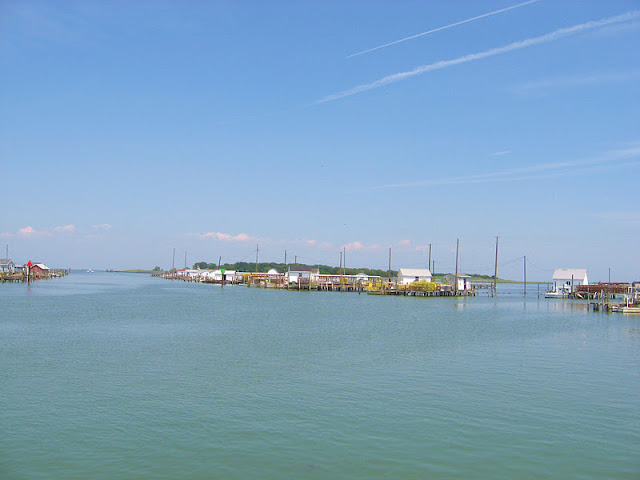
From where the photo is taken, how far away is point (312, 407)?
15.1 metres

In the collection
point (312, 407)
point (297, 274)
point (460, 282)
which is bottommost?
point (312, 407)

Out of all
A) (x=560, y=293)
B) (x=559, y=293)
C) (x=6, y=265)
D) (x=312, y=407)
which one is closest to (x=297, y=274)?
(x=559, y=293)

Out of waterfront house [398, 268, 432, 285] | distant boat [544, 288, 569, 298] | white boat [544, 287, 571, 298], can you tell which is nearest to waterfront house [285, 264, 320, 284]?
waterfront house [398, 268, 432, 285]

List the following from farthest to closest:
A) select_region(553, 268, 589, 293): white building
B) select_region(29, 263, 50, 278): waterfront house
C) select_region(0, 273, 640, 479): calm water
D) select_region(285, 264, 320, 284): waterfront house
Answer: select_region(29, 263, 50, 278): waterfront house → select_region(285, 264, 320, 284): waterfront house → select_region(553, 268, 589, 293): white building → select_region(0, 273, 640, 479): calm water

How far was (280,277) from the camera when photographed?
102250mm

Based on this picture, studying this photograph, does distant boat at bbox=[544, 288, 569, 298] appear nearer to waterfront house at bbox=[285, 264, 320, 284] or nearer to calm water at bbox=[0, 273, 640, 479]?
waterfront house at bbox=[285, 264, 320, 284]

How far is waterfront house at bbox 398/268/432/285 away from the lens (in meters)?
87.1

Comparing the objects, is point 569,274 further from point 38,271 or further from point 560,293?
point 38,271

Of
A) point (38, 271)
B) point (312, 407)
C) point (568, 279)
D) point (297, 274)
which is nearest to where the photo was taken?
point (312, 407)

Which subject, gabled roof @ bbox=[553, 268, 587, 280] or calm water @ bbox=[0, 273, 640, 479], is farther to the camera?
gabled roof @ bbox=[553, 268, 587, 280]

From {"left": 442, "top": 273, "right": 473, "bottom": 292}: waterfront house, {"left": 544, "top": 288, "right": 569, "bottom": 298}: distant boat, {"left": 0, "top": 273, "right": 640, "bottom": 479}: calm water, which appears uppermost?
{"left": 442, "top": 273, "right": 473, "bottom": 292}: waterfront house

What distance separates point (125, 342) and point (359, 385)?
46.8 ft

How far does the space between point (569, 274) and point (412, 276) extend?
2546 centimetres

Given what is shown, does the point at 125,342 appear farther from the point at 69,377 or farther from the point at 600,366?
the point at 600,366
